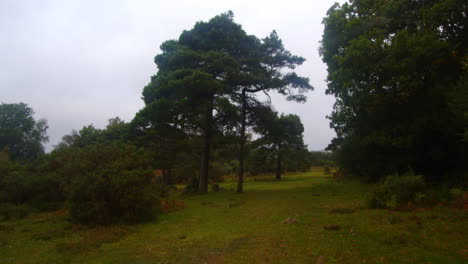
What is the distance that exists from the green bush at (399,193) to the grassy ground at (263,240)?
2.63ft

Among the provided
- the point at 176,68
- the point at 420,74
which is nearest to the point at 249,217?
the point at 420,74

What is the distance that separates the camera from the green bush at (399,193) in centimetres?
1095

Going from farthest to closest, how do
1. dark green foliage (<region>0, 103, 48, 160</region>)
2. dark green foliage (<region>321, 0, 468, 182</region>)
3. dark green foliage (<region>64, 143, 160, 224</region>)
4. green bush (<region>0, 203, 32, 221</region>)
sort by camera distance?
1. dark green foliage (<region>0, 103, 48, 160</region>)
2. green bush (<region>0, 203, 32, 221</region>)
3. dark green foliage (<region>321, 0, 468, 182</region>)
4. dark green foliage (<region>64, 143, 160, 224</region>)

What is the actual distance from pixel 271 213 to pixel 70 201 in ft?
27.3

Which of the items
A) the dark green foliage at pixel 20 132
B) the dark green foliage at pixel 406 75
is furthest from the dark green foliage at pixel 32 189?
the dark green foliage at pixel 20 132

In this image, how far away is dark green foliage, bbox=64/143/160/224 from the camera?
11.1m

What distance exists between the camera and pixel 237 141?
20266mm

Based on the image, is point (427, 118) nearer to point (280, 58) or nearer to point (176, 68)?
point (280, 58)

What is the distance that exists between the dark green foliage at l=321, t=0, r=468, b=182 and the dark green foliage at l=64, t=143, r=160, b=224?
464 inches

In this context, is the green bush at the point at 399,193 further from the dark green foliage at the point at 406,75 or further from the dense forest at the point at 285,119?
the dark green foliage at the point at 406,75

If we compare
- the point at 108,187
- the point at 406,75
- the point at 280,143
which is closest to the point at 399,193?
the point at 406,75

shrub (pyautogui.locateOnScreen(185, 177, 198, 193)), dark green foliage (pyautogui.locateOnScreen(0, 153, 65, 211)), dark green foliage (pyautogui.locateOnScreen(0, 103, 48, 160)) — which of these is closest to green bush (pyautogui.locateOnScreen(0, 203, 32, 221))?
dark green foliage (pyautogui.locateOnScreen(0, 153, 65, 211))

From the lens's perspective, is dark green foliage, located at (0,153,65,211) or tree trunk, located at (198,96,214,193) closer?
dark green foliage, located at (0,153,65,211)

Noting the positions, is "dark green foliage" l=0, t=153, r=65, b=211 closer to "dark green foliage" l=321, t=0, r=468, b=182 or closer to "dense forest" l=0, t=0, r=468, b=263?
"dense forest" l=0, t=0, r=468, b=263
